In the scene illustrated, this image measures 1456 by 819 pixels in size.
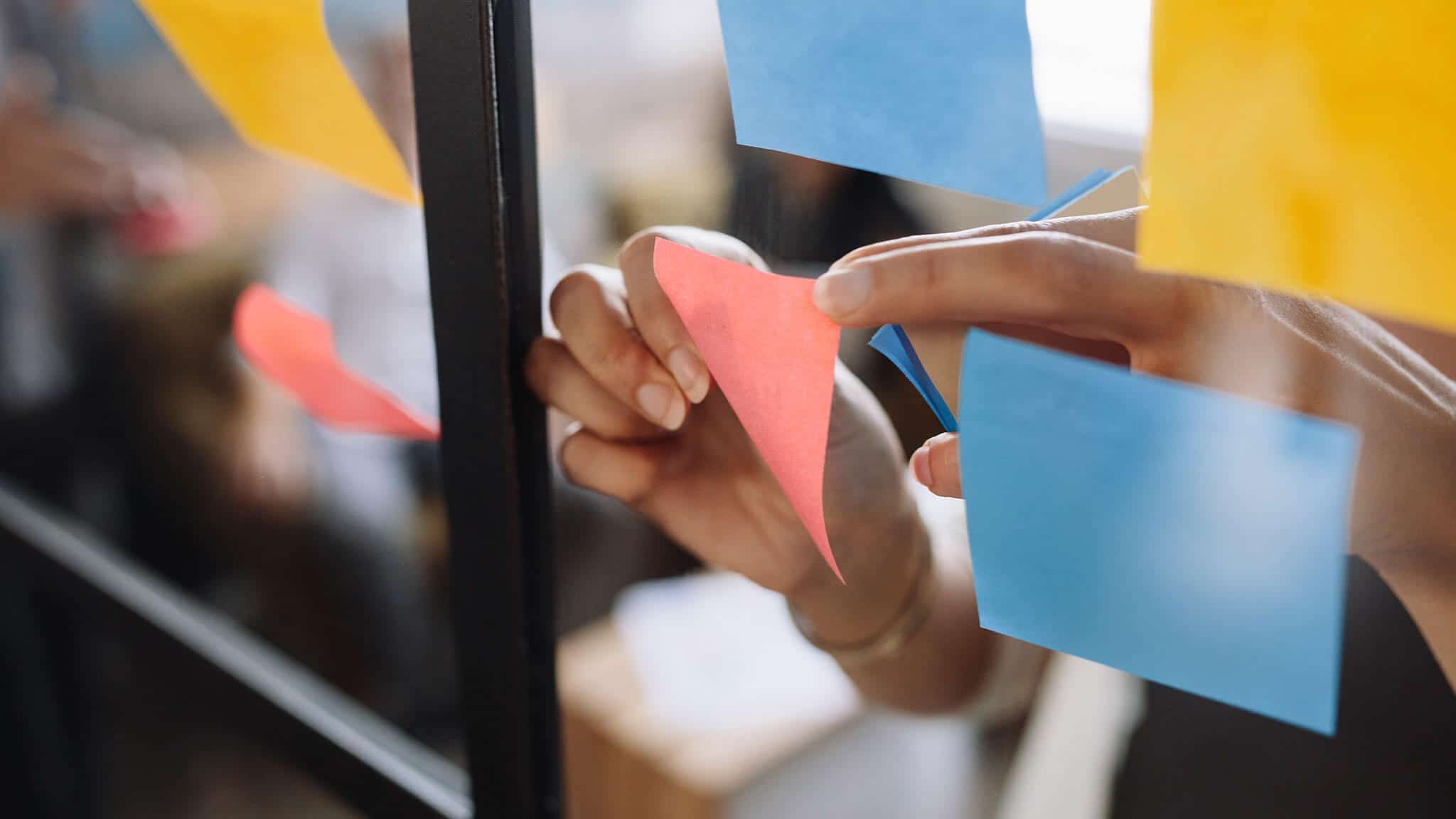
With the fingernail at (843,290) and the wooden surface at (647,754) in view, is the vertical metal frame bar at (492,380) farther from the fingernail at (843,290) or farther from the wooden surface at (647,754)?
the wooden surface at (647,754)

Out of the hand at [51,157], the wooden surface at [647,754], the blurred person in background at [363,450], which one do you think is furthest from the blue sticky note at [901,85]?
Answer: the hand at [51,157]

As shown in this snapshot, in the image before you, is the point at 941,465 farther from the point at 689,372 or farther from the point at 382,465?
the point at 382,465

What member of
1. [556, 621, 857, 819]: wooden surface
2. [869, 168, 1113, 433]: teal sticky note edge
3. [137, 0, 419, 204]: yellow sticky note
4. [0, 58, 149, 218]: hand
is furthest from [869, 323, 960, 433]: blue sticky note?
[0, 58, 149, 218]: hand

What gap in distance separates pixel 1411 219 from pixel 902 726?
100cm

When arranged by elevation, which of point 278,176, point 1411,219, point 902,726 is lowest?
point 902,726

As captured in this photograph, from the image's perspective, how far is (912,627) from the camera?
0.46m

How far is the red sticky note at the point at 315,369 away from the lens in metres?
0.51

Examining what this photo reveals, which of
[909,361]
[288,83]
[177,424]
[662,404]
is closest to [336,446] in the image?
[177,424]

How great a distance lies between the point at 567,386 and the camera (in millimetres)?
395

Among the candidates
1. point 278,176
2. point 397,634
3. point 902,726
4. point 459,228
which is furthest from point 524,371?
point 902,726

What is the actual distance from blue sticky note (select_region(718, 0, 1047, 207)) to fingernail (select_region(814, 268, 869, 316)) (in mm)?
37

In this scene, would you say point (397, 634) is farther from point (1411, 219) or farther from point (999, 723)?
point (1411, 219)

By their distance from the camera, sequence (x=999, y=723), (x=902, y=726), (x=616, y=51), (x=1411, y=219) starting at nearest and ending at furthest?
(x=1411, y=219), (x=999, y=723), (x=902, y=726), (x=616, y=51)

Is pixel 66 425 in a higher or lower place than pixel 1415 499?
lower
